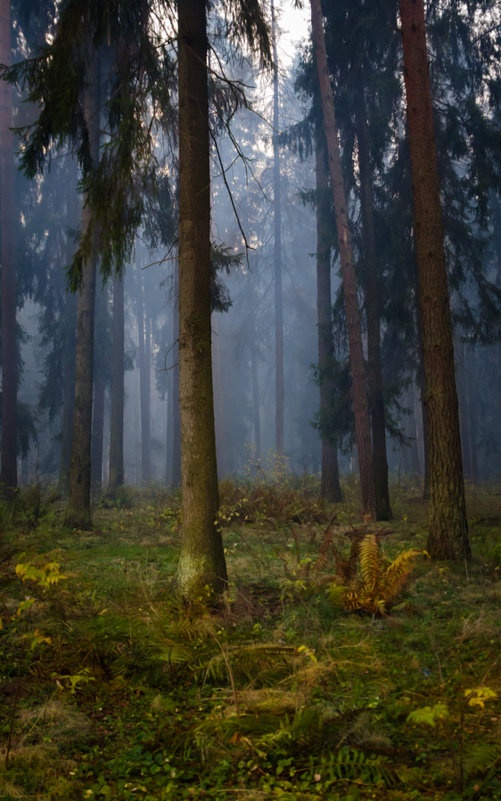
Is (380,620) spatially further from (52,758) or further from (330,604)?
(52,758)

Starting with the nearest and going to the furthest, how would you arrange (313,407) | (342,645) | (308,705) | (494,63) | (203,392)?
(308,705) < (342,645) < (203,392) < (494,63) < (313,407)

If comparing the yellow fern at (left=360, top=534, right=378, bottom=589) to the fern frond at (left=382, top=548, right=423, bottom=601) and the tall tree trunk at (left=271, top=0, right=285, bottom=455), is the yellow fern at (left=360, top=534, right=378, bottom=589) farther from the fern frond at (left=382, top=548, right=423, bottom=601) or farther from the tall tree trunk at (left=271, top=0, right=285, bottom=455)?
the tall tree trunk at (left=271, top=0, right=285, bottom=455)

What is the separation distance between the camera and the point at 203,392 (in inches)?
241

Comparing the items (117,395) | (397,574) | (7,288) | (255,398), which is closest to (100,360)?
(117,395)

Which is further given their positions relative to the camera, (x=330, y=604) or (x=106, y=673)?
(x=330, y=604)

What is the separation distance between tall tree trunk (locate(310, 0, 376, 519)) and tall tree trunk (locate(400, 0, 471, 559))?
450cm

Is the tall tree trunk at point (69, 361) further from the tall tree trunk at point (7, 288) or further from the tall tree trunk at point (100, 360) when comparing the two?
the tall tree trunk at point (7, 288)

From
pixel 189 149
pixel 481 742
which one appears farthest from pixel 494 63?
pixel 481 742

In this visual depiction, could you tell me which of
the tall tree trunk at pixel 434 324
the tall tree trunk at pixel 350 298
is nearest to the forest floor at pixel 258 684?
the tall tree trunk at pixel 434 324

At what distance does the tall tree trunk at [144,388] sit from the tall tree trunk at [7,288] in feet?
53.0

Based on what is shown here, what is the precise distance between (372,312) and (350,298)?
1.06 meters

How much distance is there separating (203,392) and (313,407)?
31.7m

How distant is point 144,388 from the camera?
34.9m

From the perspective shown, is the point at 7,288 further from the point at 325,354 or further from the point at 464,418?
the point at 464,418
